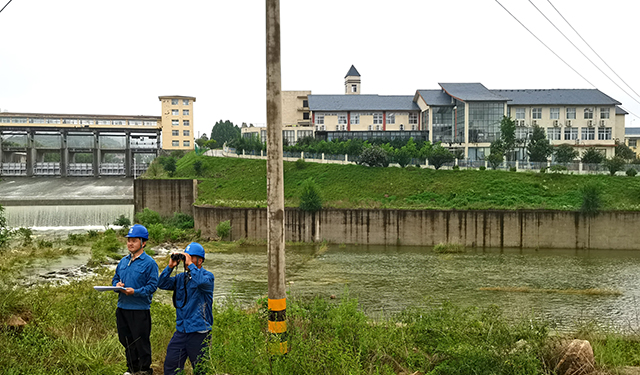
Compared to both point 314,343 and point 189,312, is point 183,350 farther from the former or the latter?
point 314,343

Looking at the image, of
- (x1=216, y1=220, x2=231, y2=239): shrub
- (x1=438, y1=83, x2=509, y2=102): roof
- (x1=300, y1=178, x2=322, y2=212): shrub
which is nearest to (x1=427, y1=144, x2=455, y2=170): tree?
(x1=300, y1=178, x2=322, y2=212): shrub

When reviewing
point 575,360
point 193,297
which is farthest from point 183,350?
point 575,360

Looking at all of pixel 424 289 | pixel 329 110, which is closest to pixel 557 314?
pixel 424 289

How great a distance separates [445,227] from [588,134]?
34292mm

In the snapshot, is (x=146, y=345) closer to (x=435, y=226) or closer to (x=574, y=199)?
(x=435, y=226)

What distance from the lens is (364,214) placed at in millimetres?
36188

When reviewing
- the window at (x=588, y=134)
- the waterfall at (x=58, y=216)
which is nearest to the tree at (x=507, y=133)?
the window at (x=588, y=134)

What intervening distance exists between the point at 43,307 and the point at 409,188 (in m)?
34.3

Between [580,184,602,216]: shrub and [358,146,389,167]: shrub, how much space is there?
1644 cm

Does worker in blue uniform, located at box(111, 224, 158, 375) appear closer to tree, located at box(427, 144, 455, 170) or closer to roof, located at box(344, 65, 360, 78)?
tree, located at box(427, 144, 455, 170)

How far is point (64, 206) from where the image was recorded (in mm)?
40250

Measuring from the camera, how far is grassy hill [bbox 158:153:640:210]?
123 ft

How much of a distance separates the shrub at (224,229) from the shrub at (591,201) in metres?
23.2

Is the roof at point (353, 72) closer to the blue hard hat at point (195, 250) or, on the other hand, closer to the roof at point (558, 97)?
the roof at point (558, 97)
